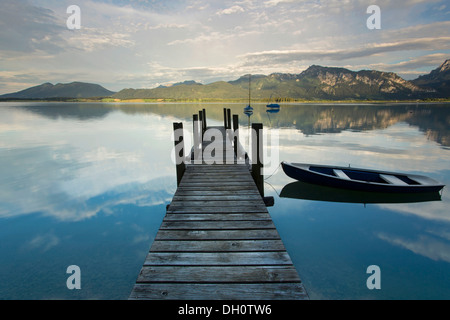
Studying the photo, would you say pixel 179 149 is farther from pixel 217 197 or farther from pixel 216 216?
pixel 216 216

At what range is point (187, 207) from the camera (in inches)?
216

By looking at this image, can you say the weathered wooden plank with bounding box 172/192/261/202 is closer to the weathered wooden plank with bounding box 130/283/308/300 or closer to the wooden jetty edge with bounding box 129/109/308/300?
the wooden jetty edge with bounding box 129/109/308/300

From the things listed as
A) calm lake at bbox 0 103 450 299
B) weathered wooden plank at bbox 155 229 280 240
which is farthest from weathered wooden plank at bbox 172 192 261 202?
calm lake at bbox 0 103 450 299

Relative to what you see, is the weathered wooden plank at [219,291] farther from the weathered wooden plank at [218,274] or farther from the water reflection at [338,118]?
the water reflection at [338,118]

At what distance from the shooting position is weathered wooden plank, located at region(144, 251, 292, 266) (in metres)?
3.46

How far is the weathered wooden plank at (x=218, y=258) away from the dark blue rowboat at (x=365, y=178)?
668 cm

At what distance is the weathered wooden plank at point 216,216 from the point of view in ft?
16.1

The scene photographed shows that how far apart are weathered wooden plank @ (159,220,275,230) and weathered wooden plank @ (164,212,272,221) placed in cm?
13

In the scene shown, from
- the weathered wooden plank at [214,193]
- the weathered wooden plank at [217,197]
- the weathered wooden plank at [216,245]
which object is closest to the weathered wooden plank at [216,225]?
the weathered wooden plank at [216,245]

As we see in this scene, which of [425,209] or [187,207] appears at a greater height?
[187,207]

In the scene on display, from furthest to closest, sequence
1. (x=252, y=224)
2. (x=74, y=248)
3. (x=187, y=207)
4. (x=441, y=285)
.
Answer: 1. (x=74, y=248)
2. (x=187, y=207)
3. (x=441, y=285)
4. (x=252, y=224)

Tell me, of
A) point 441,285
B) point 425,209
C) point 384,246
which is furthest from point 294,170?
point 441,285

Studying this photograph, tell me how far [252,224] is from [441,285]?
4.52m
